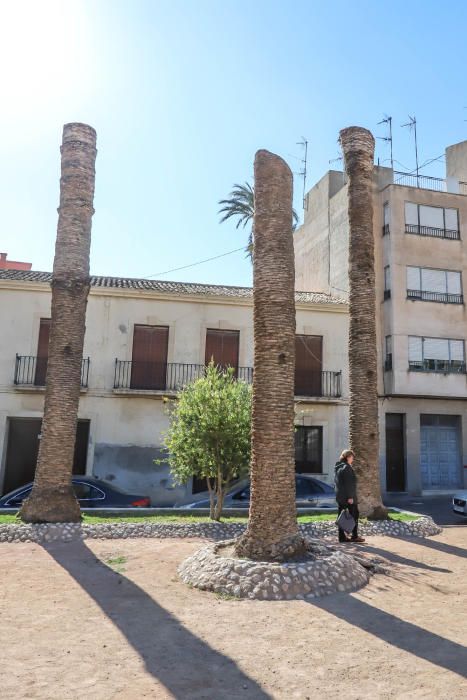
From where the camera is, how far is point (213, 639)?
16.9ft

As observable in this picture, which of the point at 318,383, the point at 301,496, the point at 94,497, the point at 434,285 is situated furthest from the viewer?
the point at 434,285

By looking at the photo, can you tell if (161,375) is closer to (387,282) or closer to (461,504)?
(387,282)

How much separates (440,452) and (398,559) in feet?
51.7

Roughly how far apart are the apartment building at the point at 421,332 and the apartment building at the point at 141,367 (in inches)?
86.8

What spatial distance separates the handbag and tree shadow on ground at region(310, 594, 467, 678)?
310 centimetres

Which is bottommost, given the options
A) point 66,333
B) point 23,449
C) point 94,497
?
point 94,497

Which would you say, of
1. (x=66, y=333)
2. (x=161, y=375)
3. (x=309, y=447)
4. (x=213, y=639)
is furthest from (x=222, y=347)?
(x=213, y=639)

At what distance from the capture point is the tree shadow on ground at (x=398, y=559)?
8305 millimetres

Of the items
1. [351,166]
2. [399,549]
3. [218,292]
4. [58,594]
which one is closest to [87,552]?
[58,594]

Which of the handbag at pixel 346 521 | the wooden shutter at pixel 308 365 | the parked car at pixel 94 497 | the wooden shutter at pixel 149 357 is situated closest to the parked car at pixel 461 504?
the handbag at pixel 346 521

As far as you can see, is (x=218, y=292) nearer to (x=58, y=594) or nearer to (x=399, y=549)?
(x=399, y=549)

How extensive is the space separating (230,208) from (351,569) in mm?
24348

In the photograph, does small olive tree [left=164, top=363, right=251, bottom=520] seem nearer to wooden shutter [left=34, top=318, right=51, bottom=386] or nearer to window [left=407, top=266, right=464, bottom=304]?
wooden shutter [left=34, top=318, right=51, bottom=386]

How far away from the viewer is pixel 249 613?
598cm
